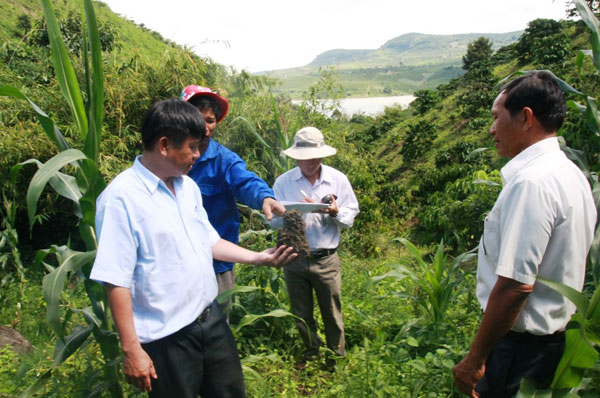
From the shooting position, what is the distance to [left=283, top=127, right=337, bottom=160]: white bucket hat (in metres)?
3.32

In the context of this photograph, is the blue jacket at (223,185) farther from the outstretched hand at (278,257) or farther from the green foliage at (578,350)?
the green foliage at (578,350)

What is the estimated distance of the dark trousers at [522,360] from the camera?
162 cm

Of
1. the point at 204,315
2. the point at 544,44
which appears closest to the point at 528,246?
the point at 204,315

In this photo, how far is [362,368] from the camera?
2678 mm

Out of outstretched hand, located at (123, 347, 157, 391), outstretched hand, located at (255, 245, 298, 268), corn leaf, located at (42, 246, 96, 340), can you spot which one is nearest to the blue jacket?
outstretched hand, located at (255, 245, 298, 268)

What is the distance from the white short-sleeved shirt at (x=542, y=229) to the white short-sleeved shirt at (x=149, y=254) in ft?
3.74

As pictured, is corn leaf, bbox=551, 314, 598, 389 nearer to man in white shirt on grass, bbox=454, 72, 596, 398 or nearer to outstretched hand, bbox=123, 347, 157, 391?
man in white shirt on grass, bbox=454, 72, 596, 398


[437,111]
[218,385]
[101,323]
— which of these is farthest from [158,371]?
[437,111]

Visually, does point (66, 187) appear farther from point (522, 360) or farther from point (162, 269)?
point (522, 360)

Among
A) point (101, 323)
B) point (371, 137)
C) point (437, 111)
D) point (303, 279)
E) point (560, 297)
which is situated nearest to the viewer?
point (560, 297)

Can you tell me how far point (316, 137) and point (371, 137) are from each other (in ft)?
74.4

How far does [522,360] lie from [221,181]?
182 cm

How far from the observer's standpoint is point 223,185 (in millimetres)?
2721

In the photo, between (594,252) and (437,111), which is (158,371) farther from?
(437,111)
